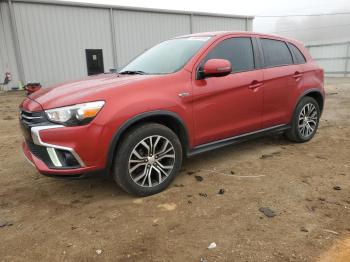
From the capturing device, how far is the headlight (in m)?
3.17

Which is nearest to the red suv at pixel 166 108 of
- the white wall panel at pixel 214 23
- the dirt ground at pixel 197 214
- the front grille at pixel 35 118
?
the front grille at pixel 35 118

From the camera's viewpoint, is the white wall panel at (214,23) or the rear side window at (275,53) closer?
the rear side window at (275,53)

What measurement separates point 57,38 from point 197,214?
46.8ft

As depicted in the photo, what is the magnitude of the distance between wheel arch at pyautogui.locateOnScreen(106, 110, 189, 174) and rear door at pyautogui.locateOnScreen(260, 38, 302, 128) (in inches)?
56.3

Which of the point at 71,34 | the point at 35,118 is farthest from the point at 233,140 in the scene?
the point at 71,34

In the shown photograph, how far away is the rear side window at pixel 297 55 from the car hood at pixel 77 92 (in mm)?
2662

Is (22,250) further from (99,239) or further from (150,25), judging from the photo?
(150,25)

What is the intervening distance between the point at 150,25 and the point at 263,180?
15304mm

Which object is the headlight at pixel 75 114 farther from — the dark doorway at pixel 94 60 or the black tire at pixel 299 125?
the dark doorway at pixel 94 60

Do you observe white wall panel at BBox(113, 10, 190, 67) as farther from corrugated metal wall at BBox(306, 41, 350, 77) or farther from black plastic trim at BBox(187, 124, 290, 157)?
black plastic trim at BBox(187, 124, 290, 157)

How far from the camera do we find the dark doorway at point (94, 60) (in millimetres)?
16547

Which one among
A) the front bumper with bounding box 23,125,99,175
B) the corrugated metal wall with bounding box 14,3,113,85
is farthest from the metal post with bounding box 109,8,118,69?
the front bumper with bounding box 23,125,99,175

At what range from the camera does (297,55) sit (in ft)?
17.4

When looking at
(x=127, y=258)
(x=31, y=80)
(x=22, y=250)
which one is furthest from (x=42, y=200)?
(x=31, y=80)
